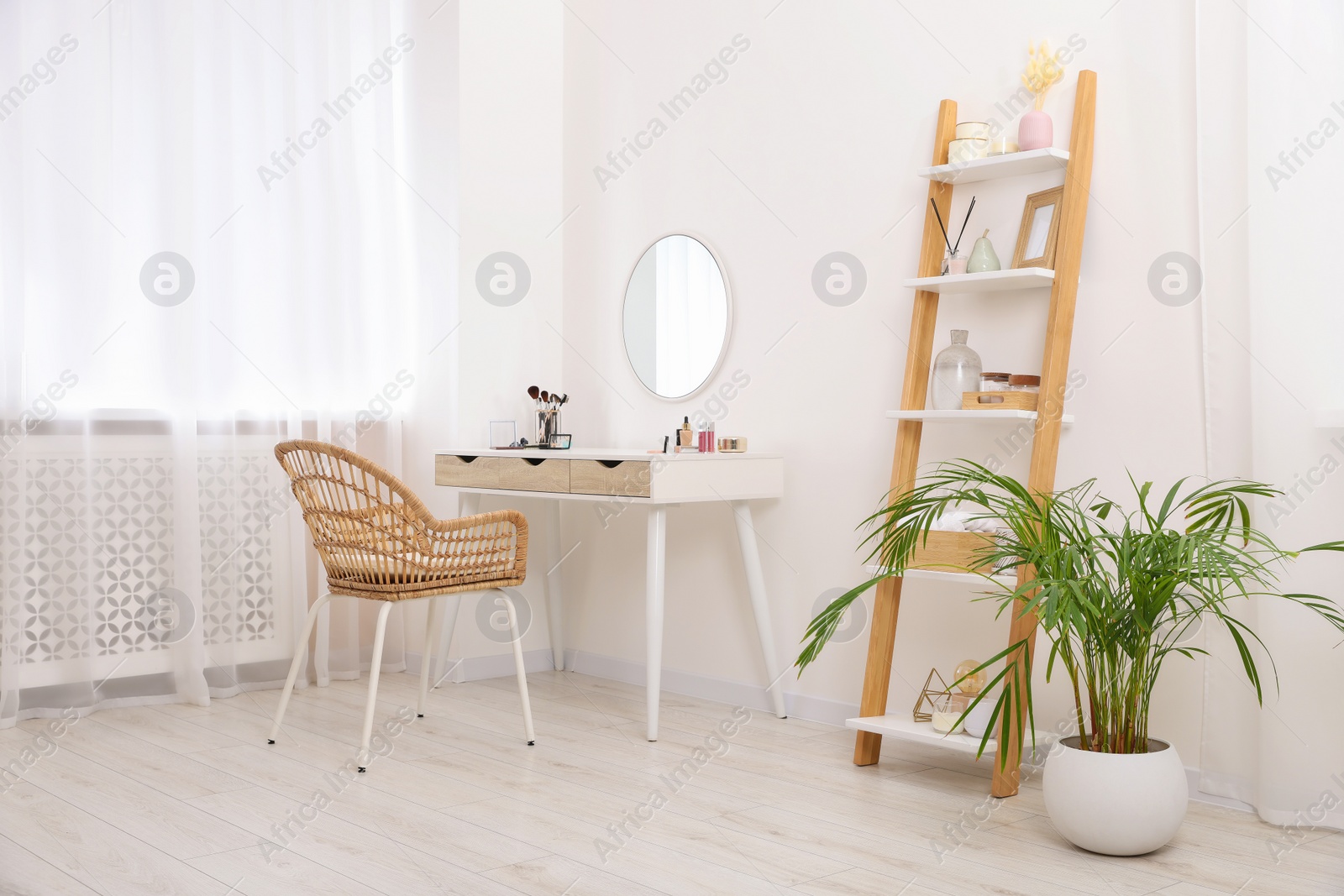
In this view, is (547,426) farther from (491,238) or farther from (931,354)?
(931,354)

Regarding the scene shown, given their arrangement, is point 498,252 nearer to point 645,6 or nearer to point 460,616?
point 645,6

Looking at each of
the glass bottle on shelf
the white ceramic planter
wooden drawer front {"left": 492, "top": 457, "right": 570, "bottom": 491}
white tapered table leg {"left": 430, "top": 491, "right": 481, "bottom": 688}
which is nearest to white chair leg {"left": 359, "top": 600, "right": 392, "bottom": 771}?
wooden drawer front {"left": 492, "top": 457, "right": 570, "bottom": 491}

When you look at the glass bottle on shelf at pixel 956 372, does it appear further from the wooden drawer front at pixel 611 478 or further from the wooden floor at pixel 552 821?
the wooden floor at pixel 552 821

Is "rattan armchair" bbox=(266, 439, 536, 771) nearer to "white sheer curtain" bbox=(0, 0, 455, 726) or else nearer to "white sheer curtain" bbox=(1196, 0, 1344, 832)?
"white sheer curtain" bbox=(0, 0, 455, 726)

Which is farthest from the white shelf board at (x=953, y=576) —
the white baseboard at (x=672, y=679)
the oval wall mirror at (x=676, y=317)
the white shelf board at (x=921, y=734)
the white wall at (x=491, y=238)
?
the white wall at (x=491, y=238)

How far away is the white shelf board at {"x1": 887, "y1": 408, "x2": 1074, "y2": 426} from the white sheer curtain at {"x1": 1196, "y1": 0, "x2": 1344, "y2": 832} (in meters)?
0.43

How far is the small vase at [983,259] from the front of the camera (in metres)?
2.63

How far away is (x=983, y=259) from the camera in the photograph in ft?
8.63

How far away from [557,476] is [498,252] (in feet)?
A: 3.43

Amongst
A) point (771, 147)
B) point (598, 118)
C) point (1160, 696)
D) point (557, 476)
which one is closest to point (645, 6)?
point (598, 118)

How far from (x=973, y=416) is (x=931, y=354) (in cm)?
33

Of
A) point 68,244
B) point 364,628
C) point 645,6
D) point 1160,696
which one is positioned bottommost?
point 364,628

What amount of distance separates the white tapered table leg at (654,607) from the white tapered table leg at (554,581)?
0.93m

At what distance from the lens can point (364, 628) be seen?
147 inches
